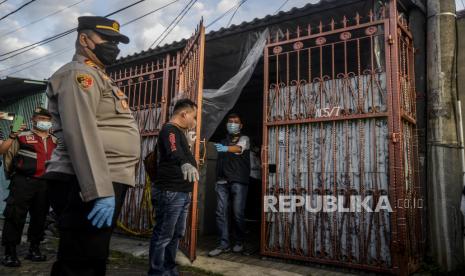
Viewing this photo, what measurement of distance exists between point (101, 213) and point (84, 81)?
660mm

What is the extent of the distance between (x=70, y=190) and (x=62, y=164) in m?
0.14

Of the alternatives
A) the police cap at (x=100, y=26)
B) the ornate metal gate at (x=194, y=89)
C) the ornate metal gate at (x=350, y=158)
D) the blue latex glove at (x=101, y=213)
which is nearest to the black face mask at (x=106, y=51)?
the police cap at (x=100, y=26)

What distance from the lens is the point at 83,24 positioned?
2148 mm

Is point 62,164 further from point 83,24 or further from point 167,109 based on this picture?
point 167,109

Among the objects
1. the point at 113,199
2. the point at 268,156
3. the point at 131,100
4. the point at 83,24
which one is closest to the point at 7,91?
the point at 131,100

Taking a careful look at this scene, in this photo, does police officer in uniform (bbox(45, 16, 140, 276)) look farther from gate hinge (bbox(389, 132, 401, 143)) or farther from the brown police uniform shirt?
gate hinge (bbox(389, 132, 401, 143))

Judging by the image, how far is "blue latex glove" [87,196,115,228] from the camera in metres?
1.71

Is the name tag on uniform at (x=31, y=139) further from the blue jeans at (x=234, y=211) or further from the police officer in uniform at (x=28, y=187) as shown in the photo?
the blue jeans at (x=234, y=211)

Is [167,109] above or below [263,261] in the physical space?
above

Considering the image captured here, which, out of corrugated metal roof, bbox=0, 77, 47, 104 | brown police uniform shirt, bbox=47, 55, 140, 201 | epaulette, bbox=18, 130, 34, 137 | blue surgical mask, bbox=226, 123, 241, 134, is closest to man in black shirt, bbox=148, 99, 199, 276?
brown police uniform shirt, bbox=47, 55, 140, 201

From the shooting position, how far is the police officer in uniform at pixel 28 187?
4406 millimetres

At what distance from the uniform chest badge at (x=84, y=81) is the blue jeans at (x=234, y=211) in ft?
11.7

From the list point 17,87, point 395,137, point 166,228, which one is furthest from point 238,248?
point 17,87

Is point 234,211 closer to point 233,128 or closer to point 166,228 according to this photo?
point 233,128
